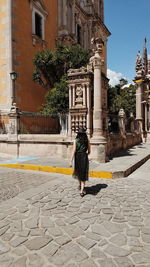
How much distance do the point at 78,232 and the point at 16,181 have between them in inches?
130

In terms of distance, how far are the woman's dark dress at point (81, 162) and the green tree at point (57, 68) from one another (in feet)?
28.5

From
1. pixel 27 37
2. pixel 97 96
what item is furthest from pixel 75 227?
pixel 27 37

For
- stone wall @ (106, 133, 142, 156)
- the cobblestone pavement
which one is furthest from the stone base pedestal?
the cobblestone pavement

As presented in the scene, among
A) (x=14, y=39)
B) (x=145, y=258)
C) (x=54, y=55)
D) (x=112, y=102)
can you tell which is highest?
(x=14, y=39)

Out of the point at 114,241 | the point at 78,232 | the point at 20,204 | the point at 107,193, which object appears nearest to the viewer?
the point at 114,241

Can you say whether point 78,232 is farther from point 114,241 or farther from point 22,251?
point 22,251

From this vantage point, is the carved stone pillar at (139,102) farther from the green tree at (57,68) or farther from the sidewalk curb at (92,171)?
the sidewalk curb at (92,171)

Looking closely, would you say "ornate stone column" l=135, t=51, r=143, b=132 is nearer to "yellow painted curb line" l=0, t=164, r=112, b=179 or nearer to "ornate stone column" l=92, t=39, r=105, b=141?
"ornate stone column" l=92, t=39, r=105, b=141

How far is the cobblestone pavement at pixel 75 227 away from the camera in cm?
221

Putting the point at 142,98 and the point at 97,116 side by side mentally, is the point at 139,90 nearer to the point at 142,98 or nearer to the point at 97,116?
the point at 142,98

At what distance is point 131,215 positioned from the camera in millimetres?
3291

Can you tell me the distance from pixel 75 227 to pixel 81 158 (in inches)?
66.6

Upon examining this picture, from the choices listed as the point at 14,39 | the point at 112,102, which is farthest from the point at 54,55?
the point at 112,102

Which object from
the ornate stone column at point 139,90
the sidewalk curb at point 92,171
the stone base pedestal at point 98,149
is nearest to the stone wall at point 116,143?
the stone base pedestal at point 98,149
